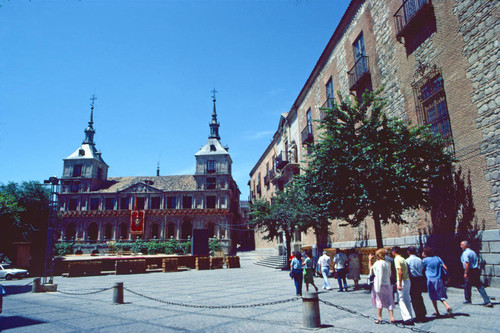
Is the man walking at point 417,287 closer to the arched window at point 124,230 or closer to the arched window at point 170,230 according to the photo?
the arched window at point 170,230

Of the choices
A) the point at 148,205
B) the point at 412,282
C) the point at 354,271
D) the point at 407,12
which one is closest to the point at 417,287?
the point at 412,282

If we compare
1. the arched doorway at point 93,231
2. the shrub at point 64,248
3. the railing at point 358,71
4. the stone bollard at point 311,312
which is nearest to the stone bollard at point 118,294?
the stone bollard at point 311,312

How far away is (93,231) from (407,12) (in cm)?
5062

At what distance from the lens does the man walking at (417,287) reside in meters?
6.42

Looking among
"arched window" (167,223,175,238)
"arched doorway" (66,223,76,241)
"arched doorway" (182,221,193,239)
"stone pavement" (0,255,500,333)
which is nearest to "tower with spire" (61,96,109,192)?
"arched doorway" (66,223,76,241)

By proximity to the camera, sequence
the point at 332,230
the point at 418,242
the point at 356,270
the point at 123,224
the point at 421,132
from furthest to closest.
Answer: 1. the point at 123,224
2. the point at 332,230
3. the point at 418,242
4. the point at 356,270
5. the point at 421,132

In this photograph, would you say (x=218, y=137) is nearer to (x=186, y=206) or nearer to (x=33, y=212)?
(x=186, y=206)

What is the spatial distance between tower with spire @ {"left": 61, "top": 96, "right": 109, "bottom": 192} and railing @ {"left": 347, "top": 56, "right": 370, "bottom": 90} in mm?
46043

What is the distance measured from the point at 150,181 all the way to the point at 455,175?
153ft

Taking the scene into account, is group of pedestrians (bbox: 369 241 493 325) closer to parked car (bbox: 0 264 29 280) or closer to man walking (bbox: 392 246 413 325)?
man walking (bbox: 392 246 413 325)

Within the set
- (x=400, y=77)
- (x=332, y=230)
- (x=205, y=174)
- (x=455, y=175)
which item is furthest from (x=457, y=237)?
(x=205, y=174)

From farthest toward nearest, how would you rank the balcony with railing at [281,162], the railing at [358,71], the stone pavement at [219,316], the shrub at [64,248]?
the shrub at [64,248]
the balcony with railing at [281,162]
the railing at [358,71]
the stone pavement at [219,316]

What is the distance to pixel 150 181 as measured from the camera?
5091 centimetres

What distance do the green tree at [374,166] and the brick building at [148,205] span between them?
121ft
